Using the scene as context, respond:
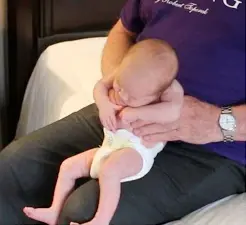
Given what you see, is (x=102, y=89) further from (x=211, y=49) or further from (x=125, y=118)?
(x=211, y=49)

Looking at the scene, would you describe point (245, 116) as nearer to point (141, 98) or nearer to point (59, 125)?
point (141, 98)

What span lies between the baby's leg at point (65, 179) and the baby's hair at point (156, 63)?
23 cm

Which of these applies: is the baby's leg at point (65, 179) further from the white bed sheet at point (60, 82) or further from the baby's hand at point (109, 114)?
the white bed sheet at point (60, 82)

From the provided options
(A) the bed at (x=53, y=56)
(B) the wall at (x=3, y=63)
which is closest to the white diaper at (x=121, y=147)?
(A) the bed at (x=53, y=56)

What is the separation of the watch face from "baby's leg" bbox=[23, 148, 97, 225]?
0.85ft

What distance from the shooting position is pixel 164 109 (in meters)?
1.23

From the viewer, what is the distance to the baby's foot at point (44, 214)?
1353 mm

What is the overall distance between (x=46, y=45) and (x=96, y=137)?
616mm

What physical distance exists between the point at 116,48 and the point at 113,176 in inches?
15.3

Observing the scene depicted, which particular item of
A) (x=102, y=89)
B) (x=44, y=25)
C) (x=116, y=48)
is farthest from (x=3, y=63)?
(x=102, y=89)

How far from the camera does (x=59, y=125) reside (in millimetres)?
1493

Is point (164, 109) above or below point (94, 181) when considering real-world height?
above

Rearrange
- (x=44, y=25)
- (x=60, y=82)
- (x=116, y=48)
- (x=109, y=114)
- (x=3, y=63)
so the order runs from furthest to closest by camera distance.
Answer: (x=3, y=63) → (x=44, y=25) → (x=60, y=82) → (x=116, y=48) → (x=109, y=114)

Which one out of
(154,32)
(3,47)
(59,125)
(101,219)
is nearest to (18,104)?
(3,47)
